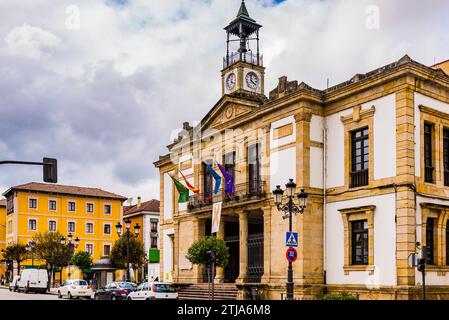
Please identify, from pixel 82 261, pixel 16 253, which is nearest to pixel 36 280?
pixel 82 261

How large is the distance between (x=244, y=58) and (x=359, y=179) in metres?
12.1

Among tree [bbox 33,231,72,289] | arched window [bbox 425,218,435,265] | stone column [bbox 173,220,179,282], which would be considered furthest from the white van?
arched window [bbox 425,218,435,265]

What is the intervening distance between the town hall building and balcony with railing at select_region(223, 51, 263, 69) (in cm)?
59

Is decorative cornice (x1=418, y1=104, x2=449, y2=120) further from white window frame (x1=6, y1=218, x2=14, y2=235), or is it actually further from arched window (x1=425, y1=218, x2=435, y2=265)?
white window frame (x1=6, y1=218, x2=14, y2=235)

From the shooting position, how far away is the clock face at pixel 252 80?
35.5m

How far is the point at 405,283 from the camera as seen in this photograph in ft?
78.6

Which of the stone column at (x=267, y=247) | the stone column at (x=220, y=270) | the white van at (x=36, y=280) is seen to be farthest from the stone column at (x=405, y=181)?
the white van at (x=36, y=280)

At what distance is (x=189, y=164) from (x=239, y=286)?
10.6m

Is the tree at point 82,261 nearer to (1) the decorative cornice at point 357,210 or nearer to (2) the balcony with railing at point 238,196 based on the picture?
(2) the balcony with railing at point 238,196

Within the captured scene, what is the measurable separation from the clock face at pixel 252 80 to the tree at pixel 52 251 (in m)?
28.5
